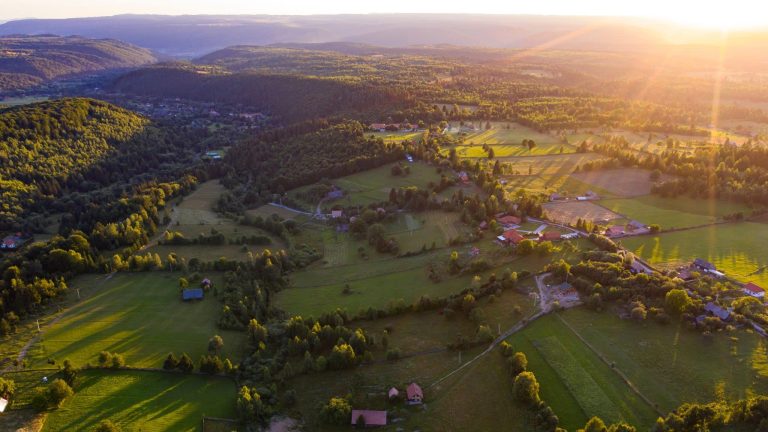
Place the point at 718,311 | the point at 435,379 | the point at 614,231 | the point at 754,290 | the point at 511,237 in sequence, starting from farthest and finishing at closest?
the point at 614,231
the point at 511,237
the point at 754,290
the point at 718,311
the point at 435,379

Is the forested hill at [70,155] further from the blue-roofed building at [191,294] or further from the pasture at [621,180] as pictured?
the pasture at [621,180]

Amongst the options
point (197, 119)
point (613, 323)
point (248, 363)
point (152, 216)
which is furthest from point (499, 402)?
point (197, 119)

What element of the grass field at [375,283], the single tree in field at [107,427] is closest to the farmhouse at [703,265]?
the grass field at [375,283]

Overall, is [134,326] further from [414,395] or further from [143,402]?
[414,395]

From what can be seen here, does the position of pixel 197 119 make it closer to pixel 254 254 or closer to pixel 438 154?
pixel 438 154

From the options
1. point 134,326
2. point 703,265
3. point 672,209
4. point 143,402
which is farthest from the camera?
point 672,209

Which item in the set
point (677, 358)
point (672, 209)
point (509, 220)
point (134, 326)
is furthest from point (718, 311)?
point (134, 326)

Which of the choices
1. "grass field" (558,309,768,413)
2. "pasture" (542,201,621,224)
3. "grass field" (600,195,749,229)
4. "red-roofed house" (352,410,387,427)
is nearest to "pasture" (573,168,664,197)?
"grass field" (600,195,749,229)
